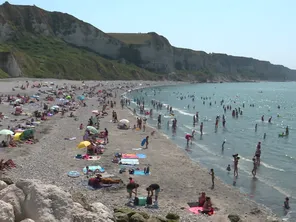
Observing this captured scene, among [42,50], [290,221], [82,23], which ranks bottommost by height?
[290,221]

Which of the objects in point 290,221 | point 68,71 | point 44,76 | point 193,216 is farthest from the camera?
point 68,71

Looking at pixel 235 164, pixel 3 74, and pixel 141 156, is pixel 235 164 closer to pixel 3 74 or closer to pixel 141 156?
pixel 141 156

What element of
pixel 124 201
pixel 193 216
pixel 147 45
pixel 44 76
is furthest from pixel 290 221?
pixel 147 45

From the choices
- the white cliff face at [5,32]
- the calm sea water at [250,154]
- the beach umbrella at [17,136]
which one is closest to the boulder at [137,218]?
the calm sea water at [250,154]

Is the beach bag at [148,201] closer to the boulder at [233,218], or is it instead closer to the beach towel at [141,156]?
the boulder at [233,218]

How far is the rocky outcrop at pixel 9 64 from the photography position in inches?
3472

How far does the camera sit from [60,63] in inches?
4875

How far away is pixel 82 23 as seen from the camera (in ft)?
552

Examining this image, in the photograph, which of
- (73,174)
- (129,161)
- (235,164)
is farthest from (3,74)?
(235,164)

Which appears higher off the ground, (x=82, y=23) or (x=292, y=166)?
(x=82, y=23)

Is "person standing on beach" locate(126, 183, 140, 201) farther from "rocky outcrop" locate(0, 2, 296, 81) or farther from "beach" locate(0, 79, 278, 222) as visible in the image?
"rocky outcrop" locate(0, 2, 296, 81)

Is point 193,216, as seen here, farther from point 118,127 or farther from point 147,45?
point 147,45

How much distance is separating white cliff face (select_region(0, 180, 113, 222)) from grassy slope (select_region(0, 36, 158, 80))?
306 feet

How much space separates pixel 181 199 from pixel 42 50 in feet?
421
